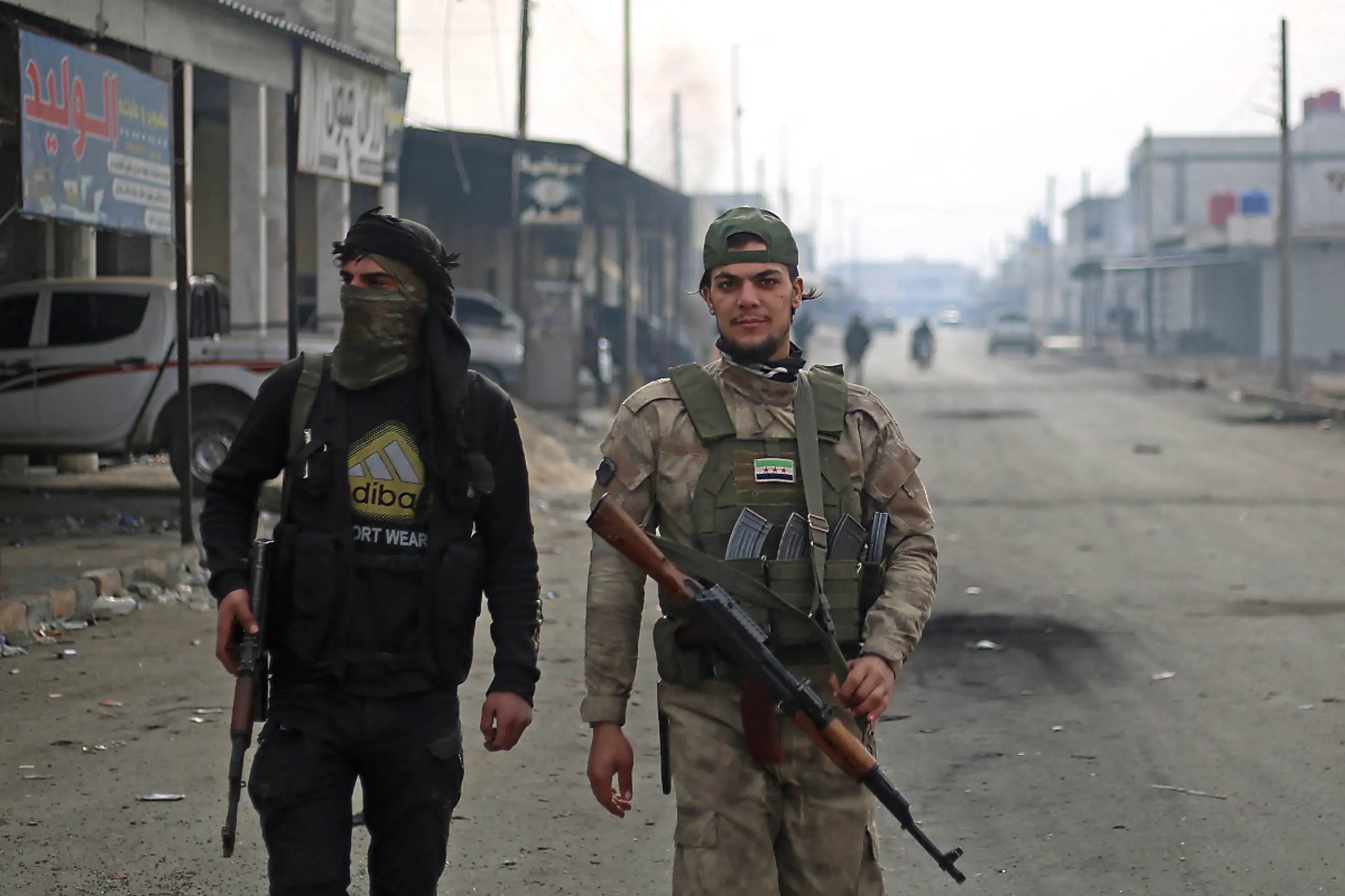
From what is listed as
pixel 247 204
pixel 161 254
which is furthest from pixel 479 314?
pixel 161 254

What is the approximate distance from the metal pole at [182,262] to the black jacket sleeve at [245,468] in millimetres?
7215

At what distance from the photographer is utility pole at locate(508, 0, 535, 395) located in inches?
989

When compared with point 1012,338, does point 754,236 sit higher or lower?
lower

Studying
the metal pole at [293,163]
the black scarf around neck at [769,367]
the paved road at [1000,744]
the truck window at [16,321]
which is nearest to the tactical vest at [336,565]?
the black scarf around neck at [769,367]

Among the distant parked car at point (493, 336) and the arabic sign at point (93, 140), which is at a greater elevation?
the arabic sign at point (93, 140)

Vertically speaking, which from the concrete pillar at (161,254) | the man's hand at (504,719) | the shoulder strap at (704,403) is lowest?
the man's hand at (504,719)

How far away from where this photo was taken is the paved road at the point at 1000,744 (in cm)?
478

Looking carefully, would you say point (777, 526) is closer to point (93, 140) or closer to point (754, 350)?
point (754, 350)

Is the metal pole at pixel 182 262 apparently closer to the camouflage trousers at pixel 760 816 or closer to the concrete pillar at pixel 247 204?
the camouflage trousers at pixel 760 816

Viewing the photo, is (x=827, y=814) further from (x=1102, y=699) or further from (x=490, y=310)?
(x=490, y=310)

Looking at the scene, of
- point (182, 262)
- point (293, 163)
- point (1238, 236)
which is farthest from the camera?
point (1238, 236)

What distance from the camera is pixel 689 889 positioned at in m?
3.05

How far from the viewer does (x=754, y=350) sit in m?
3.24

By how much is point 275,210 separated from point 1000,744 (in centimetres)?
1534
